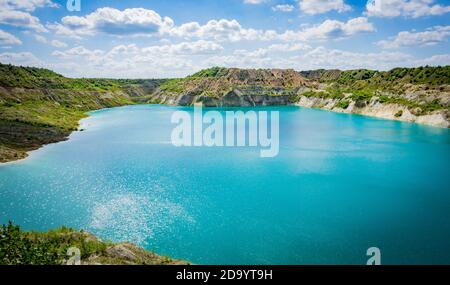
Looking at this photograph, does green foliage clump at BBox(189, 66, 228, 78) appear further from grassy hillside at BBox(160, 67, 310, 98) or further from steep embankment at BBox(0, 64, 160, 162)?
steep embankment at BBox(0, 64, 160, 162)

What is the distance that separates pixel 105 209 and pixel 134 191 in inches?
176

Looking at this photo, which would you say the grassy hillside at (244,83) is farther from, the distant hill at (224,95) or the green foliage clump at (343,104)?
the green foliage clump at (343,104)

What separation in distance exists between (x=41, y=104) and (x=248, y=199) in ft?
257

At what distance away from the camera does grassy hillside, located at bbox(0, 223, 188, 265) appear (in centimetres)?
1408

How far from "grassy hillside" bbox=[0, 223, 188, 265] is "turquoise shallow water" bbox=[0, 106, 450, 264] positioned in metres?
3.67

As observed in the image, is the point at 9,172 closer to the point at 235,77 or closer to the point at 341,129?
the point at 341,129

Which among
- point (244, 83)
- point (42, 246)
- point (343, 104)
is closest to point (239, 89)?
point (244, 83)

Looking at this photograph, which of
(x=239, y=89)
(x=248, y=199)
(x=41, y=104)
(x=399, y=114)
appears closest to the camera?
(x=248, y=199)

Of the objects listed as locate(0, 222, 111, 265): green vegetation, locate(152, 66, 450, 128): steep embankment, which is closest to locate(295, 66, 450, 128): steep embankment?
locate(152, 66, 450, 128): steep embankment

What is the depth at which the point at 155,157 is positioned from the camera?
4591 cm

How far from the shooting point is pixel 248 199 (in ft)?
95.0

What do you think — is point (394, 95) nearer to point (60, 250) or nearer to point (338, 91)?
point (338, 91)

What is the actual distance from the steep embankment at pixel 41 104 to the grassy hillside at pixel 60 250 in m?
29.7
